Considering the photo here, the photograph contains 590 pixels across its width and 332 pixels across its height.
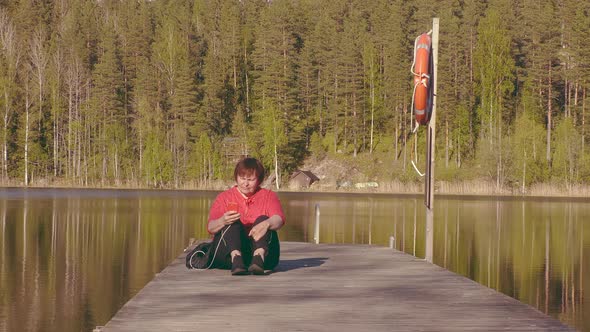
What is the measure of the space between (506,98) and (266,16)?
1211 inches

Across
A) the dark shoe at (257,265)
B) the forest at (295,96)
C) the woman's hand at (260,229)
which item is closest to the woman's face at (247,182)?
the woman's hand at (260,229)

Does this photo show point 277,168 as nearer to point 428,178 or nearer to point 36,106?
point 36,106

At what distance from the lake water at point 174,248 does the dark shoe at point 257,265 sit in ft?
15.0

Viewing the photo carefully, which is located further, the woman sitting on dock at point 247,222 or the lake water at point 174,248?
the lake water at point 174,248

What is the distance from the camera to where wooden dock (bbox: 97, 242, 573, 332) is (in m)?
9.86

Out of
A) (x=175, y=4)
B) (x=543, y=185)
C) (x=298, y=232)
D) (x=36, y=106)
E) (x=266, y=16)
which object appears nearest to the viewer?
(x=298, y=232)

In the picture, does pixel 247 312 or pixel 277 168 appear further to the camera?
pixel 277 168

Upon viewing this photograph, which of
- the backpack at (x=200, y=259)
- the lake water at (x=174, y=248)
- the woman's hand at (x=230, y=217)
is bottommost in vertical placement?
the lake water at (x=174, y=248)

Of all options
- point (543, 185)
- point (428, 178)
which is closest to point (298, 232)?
point (428, 178)

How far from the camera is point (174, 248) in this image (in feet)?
108

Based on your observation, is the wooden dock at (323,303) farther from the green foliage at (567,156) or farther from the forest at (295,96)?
the forest at (295,96)

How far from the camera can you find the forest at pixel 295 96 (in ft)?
312

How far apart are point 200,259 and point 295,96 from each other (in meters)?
92.8

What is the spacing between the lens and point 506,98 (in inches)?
3957
